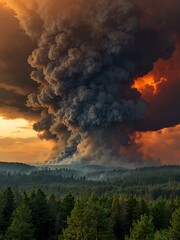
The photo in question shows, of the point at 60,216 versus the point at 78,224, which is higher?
the point at 60,216

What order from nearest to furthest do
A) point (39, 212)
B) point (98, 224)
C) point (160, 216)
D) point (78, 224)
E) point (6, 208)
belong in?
point (78, 224) < point (98, 224) < point (39, 212) < point (160, 216) < point (6, 208)

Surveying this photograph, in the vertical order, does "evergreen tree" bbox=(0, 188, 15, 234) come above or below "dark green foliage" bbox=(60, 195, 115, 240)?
above

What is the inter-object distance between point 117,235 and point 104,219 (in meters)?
19.3

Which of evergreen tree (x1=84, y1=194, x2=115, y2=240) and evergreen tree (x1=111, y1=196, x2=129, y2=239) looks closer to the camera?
evergreen tree (x1=84, y1=194, x2=115, y2=240)

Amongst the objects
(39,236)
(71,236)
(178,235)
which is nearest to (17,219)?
(71,236)

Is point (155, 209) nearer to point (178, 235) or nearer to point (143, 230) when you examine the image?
point (178, 235)

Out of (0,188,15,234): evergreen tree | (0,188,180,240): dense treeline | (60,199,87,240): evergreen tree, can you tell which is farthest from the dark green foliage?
(0,188,15,234): evergreen tree

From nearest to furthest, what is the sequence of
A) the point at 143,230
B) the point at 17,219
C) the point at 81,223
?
the point at 143,230 → the point at 81,223 → the point at 17,219

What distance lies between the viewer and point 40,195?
7550 centimetres

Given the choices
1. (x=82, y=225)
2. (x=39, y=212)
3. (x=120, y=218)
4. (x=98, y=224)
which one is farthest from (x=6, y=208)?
(x=82, y=225)

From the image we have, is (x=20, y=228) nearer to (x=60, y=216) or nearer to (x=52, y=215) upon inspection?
(x=52, y=215)

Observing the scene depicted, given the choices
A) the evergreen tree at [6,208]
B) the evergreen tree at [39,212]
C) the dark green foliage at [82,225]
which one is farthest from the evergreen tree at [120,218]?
the evergreen tree at [6,208]

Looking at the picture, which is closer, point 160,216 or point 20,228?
point 20,228

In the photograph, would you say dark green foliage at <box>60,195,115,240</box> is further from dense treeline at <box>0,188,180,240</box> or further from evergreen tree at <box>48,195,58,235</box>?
evergreen tree at <box>48,195,58,235</box>
